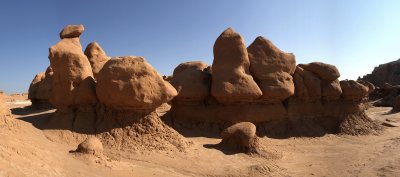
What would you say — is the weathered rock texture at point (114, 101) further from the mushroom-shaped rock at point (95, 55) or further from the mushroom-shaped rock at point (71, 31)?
the mushroom-shaped rock at point (95, 55)

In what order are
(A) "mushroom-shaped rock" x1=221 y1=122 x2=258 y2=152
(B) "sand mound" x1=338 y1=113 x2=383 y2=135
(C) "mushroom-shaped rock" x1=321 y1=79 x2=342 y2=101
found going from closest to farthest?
(A) "mushroom-shaped rock" x1=221 y1=122 x2=258 y2=152, (B) "sand mound" x1=338 y1=113 x2=383 y2=135, (C) "mushroom-shaped rock" x1=321 y1=79 x2=342 y2=101

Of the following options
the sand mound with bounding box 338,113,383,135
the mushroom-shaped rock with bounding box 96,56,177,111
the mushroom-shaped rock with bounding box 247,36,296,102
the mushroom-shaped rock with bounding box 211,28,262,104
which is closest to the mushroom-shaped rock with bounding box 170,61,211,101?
the mushroom-shaped rock with bounding box 211,28,262,104

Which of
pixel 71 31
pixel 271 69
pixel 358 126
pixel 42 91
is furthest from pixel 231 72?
pixel 42 91

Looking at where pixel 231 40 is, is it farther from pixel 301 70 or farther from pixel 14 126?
pixel 14 126

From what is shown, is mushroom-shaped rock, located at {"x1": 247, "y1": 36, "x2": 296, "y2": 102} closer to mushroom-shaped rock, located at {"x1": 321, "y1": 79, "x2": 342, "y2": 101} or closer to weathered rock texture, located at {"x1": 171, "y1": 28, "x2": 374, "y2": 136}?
weathered rock texture, located at {"x1": 171, "y1": 28, "x2": 374, "y2": 136}

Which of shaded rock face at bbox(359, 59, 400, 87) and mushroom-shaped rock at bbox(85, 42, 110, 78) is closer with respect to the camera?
mushroom-shaped rock at bbox(85, 42, 110, 78)

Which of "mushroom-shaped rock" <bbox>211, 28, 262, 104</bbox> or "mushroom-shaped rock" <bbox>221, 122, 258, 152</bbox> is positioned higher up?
"mushroom-shaped rock" <bbox>211, 28, 262, 104</bbox>

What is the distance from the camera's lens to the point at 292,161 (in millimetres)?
9570

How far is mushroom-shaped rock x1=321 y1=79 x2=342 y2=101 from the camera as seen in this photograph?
44.2 ft

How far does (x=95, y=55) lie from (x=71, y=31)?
4368 mm

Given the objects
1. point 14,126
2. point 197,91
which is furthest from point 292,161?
point 14,126

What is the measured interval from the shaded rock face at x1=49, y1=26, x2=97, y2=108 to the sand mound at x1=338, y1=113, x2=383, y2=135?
938cm

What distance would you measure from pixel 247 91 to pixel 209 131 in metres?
1.85

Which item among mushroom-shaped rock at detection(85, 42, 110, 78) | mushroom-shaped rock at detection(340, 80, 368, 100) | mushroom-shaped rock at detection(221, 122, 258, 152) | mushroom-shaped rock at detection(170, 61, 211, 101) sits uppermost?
mushroom-shaped rock at detection(85, 42, 110, 78)
